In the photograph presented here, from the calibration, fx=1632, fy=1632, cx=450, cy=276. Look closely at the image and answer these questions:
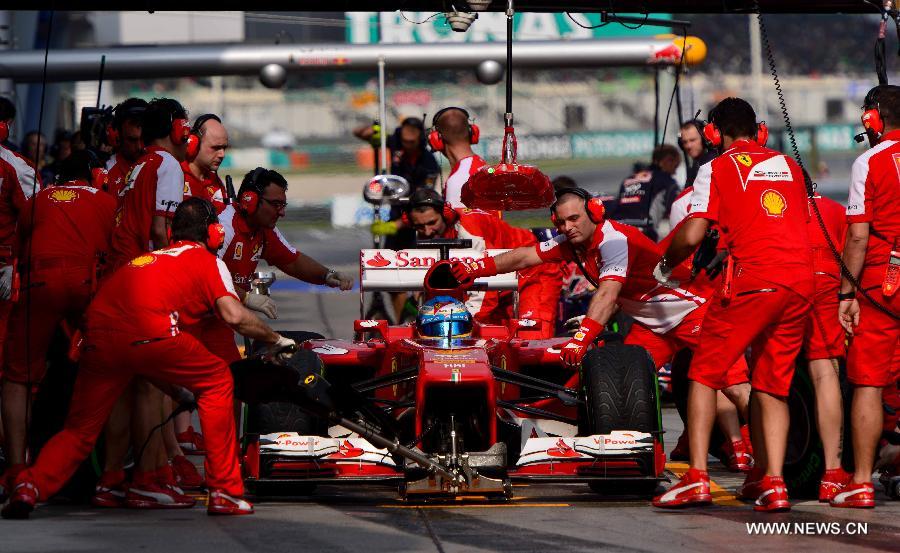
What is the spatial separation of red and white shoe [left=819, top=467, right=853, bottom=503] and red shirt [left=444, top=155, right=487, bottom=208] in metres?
4.02

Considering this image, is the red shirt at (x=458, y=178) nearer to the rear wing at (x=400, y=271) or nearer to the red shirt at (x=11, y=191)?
the rear wing at (x=400, y=271)

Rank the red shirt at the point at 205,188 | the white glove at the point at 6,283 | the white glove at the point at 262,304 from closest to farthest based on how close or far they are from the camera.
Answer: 1. the white glove at the point at 262,304
2. the white glove at the point at 6,283
3. the red shirt at the point at 205,188

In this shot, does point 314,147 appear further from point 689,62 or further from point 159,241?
point 159,241

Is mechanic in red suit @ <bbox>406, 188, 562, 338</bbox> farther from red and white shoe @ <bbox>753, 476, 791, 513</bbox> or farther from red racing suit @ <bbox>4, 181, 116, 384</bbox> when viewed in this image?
red and white shoe @ <bbox>753, 476, 791, 513</bbox>

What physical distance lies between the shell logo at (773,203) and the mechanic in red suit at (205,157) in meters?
3.06

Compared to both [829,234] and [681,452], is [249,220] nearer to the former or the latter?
[681,452]

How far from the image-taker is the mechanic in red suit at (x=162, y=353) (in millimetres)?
7711

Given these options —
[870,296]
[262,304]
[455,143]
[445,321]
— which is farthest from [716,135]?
[455,143]

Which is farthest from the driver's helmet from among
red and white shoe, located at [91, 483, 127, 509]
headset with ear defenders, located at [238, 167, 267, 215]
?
red and white shoe, located at [91, 483, 127, 509]

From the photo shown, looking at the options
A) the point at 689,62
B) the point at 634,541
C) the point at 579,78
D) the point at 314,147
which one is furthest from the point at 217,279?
the point at 579,78

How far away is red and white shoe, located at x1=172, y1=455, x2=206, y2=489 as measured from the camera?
902 cm

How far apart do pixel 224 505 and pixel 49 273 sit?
173cm

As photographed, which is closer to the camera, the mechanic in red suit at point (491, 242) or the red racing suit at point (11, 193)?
the red racing suit at point (11, 193)


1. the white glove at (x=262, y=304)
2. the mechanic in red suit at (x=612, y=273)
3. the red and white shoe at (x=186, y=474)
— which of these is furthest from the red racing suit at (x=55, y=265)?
the mechanic in red suit at (x=612, y=273)
